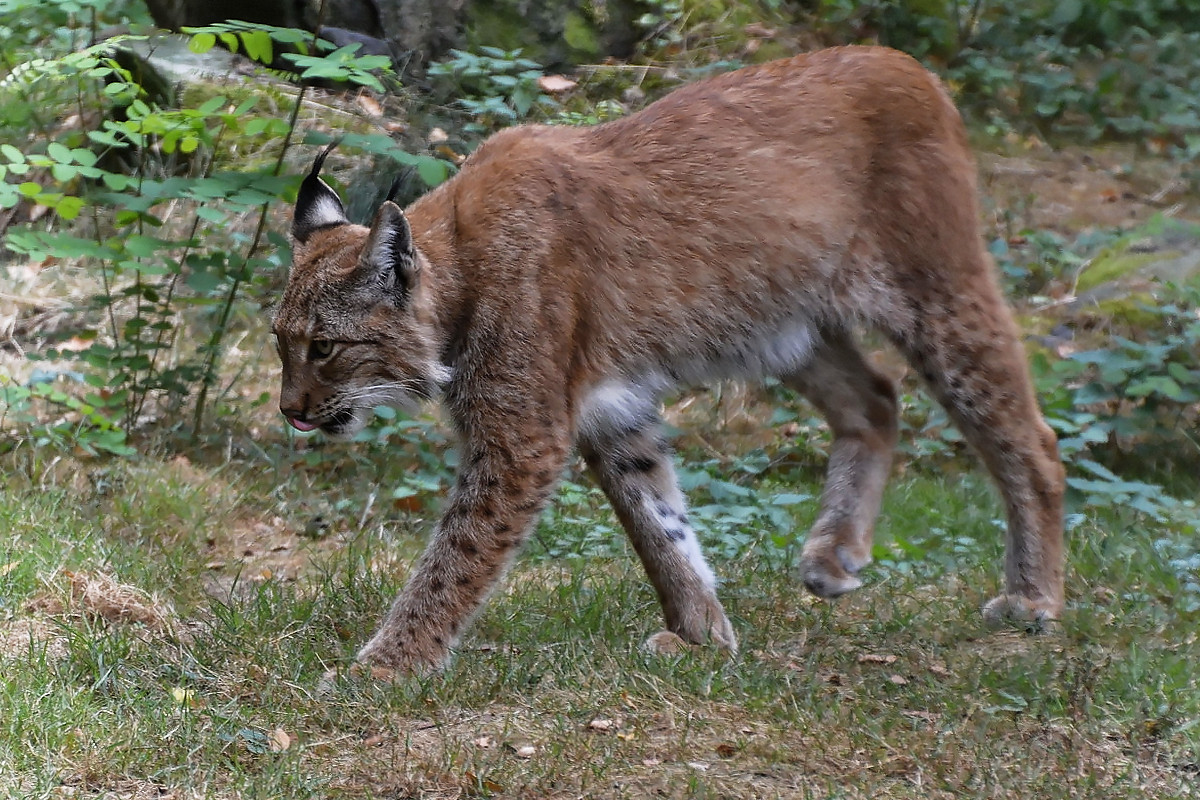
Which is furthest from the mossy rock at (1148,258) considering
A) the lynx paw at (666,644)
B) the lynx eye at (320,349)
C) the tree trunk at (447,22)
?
the lynx eye at (320,349)

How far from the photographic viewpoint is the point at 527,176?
179 inches

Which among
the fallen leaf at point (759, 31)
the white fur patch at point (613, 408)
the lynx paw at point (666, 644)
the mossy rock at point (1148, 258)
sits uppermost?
the white fur patch at point (613, 408)

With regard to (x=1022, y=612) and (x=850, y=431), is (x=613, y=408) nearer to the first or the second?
(x=850, y=431)

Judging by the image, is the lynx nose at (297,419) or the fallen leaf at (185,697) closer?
the fallen leaf at (185,697)

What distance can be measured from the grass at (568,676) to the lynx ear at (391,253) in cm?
113

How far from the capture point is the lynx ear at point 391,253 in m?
4.18

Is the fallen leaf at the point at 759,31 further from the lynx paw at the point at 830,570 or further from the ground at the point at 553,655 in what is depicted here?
the lynx paw at the point at 830,570

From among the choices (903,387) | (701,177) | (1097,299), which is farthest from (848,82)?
(1097,299)

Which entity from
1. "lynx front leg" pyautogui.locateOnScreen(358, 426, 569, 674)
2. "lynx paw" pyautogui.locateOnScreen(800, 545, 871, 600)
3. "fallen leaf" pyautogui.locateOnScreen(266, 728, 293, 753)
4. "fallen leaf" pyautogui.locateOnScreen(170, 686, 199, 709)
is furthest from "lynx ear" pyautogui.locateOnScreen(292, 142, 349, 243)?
"lynx paw" pyautogui.locateOnScreen(800, 545, 871, 600)

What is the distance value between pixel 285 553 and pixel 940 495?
2854 mm

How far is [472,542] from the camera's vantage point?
423 cm

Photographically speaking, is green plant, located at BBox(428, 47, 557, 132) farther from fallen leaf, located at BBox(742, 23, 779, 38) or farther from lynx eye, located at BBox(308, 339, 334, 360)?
lynx eye, located at BBox(308, 339, 334, 360)

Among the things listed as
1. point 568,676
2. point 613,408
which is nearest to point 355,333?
point 613,408

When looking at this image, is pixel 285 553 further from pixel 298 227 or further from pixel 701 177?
pixel 701 177
